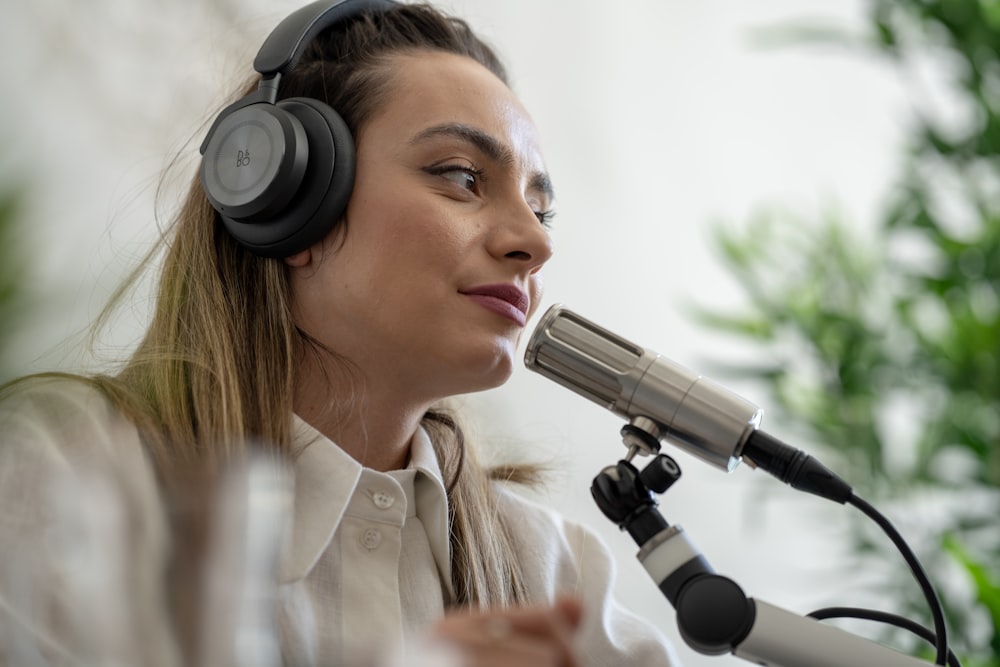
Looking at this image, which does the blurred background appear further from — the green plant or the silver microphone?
the silver microphone

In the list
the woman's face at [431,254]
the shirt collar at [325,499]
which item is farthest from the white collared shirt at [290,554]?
the woman's face at [431,254]

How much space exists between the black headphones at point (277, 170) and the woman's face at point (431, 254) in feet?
0.11

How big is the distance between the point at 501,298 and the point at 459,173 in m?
0.15

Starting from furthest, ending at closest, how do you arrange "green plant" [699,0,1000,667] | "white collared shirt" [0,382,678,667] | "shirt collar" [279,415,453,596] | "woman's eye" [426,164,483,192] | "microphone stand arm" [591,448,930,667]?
"green plant" [699,0,1000,667], "woman's eye" [426,164,483,192], "shirt collar" [279,415,453,596], "microphone stand arm" [591,448,930,667], "white collared shirt" [0,382,678,667]

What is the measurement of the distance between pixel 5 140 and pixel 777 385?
137 cm

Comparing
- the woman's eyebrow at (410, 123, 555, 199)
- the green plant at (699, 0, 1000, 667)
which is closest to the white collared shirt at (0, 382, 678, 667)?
the woman's eyebrow at (410, 123, 555, 199)

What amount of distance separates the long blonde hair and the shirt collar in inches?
0.9

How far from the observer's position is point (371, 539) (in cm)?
98

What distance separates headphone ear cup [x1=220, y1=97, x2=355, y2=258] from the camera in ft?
3.20

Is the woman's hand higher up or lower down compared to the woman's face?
lower down

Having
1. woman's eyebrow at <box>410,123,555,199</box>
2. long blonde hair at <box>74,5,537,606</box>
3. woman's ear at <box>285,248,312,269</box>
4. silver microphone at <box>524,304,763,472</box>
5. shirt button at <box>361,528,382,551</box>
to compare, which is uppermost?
woman's eyebrow at <box>410,123,555,199</box>

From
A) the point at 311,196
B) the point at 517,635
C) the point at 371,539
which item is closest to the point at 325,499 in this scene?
the point at 371,539

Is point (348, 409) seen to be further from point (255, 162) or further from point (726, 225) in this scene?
point (726, 225)

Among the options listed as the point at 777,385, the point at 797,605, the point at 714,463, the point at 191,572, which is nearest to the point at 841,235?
the point at 777,385
